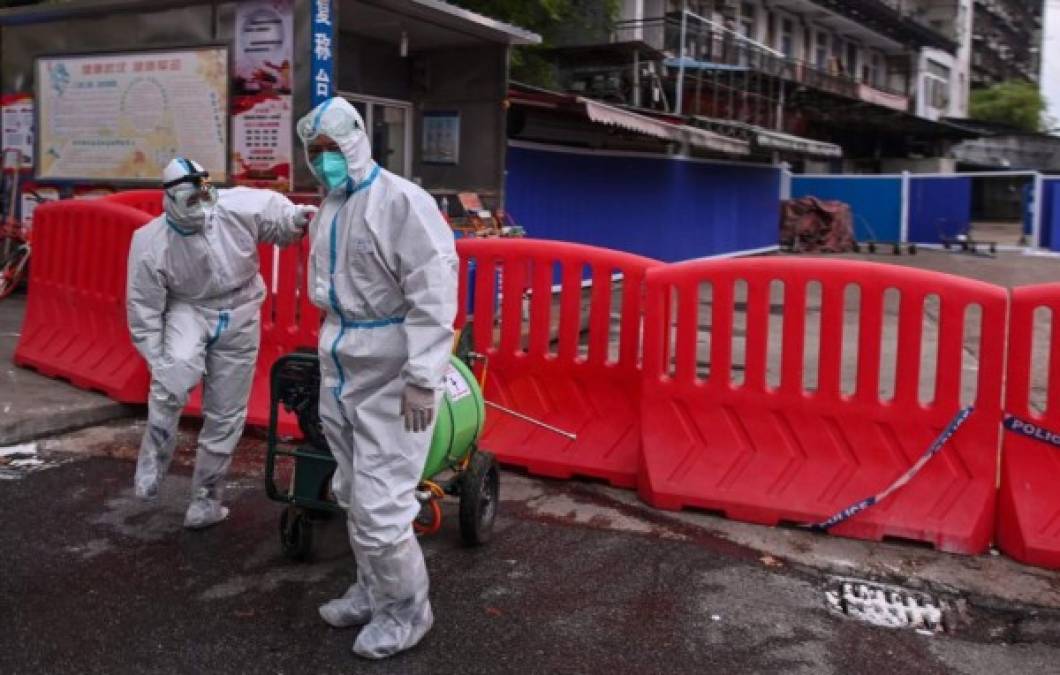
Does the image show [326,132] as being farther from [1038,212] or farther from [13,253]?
[1038,212]

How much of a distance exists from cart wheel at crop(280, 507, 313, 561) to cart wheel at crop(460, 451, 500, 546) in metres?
0.65

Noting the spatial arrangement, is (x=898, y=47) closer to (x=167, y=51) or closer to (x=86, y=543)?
(x=167, y=51)

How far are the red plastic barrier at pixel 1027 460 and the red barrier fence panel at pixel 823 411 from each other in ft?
0.23

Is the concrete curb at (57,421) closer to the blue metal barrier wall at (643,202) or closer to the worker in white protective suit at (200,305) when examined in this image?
the worker in white protective suit at (200,305)

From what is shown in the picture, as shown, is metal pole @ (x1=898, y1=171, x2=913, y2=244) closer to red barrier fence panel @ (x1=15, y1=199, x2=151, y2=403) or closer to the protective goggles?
red barrier fence panel @ (x1=15, y1=199, x2=151, y2=403)

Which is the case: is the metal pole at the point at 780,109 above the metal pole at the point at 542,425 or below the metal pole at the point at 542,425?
above

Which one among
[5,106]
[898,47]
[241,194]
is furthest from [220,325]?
[898,47]

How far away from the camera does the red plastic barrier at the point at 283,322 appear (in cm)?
637

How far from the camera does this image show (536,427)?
577 centimetres

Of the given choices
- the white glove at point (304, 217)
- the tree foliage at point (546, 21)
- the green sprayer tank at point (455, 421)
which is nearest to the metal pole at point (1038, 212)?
the tree foliage at point (546, 21)

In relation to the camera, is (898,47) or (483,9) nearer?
(483,9)

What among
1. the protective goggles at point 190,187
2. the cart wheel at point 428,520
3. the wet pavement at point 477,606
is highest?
the protective goggles at point 190,187

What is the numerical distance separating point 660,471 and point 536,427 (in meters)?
0.86

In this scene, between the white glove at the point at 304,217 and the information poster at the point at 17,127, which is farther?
the information poster at the point at 17,127
